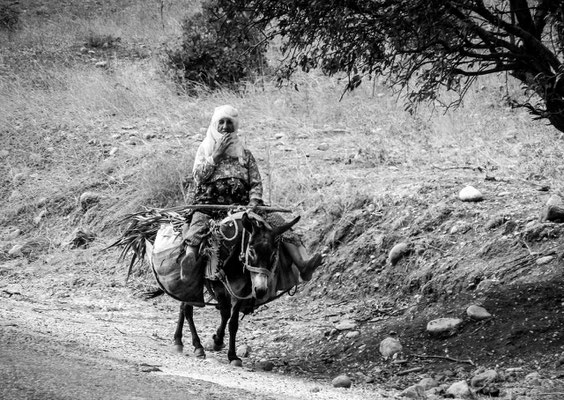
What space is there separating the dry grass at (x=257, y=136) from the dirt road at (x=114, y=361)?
267cm

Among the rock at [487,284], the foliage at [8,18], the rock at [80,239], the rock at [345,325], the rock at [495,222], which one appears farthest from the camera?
the foliage at [8,18]

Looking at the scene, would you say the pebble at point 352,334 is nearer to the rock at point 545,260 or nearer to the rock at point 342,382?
the rock at point 342,382

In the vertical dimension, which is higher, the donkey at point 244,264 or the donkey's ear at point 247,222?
the donkey's ear at point 247,222

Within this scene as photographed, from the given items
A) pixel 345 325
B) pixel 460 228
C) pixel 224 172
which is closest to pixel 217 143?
pixel 224 172

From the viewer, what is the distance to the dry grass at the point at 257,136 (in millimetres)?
11531

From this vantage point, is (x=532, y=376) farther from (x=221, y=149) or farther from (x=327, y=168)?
(x=327, y=168)

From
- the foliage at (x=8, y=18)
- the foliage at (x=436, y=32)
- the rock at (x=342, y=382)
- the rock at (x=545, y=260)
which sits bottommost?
the rock at (x=342, y=382)

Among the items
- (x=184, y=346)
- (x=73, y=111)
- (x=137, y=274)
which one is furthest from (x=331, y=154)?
(x=73, y=111)

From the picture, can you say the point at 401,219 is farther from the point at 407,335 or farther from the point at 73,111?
the point at 73,111

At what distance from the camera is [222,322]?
332 inches

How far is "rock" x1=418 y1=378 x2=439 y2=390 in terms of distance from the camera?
22.9 ft

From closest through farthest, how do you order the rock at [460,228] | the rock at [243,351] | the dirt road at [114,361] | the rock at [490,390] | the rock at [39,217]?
the dirt road at [114,361], the rock at [490,390], the rock at [243,351], the rock at [460,228], the rock at [39,217]

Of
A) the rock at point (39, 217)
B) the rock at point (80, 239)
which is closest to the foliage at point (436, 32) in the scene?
the rock at point (80, 239)

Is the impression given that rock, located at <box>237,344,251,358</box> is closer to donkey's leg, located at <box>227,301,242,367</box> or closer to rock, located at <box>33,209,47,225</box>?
donkey's leg, located at <box>227,301,242,367</box>
